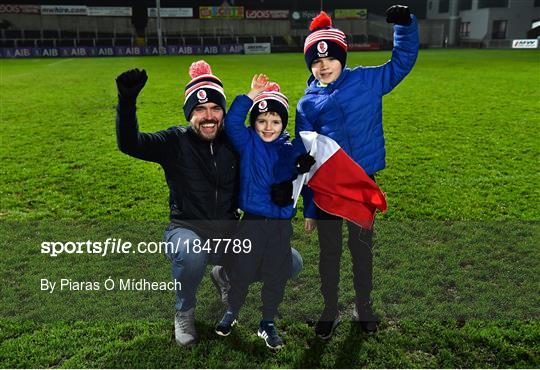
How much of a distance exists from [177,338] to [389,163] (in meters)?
5.16

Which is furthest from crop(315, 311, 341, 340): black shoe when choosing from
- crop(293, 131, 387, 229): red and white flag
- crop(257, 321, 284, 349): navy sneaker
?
crop(293, 131, 387, 229): red and white flag

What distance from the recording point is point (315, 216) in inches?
123

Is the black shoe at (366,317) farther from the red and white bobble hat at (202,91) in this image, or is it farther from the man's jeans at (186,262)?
the red and white bobble hat at (202,91)

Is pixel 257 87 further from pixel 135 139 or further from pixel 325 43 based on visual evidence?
pixel 135 139

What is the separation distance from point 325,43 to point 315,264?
1985 mm

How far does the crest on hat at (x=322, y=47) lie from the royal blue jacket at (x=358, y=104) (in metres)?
0.19

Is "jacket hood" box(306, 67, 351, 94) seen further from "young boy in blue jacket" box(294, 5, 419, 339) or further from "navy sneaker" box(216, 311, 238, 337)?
"navy sneaker" box(216, 311, 238, 337)

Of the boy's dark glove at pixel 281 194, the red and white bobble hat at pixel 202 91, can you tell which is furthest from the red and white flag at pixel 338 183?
the red and white bobble hat at pixel 202 91

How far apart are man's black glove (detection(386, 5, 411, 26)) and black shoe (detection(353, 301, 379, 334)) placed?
1.80 meters

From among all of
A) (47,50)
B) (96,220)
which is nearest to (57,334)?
(96,220)

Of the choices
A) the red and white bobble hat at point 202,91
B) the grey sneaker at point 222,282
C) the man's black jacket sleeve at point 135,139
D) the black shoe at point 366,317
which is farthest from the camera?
the grey sneaker at point 222,282

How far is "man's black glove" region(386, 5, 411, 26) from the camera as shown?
288cm

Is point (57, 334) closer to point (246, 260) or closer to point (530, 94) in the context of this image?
point (246, 260)

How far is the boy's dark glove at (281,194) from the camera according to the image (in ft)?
9.59
